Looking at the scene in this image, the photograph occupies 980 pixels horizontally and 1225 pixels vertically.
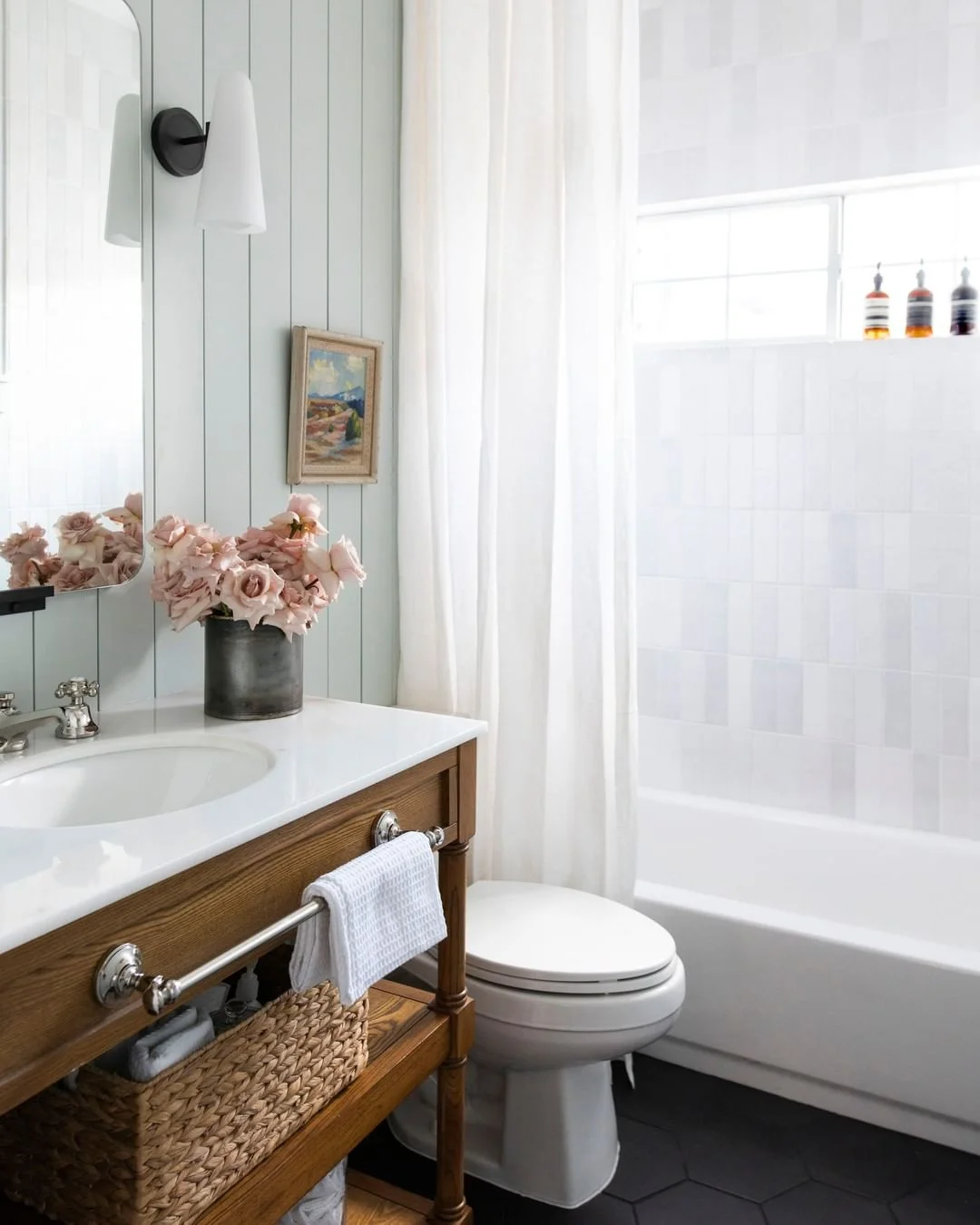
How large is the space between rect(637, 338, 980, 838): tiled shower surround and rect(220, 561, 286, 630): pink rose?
1577 mm

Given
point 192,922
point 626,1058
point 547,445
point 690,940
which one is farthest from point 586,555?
point 192,922

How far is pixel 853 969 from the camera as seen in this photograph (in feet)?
6.55

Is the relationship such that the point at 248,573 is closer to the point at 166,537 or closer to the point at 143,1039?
the point at 166,537

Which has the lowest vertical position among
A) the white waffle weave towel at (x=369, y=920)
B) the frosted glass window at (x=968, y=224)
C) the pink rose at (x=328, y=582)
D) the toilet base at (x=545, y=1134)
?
the toilet base at (x=545, y=1134)

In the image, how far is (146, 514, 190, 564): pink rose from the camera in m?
1.60

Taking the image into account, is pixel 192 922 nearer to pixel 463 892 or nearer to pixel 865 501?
pixel 463 892

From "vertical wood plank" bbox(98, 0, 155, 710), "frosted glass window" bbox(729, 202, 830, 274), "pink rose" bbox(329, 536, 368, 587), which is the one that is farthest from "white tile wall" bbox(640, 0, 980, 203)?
"pink rose" bbox(329, 536, 368, 587)

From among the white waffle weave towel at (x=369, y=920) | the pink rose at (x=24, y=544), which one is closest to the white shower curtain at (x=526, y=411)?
the white waffle weave towel at (x=369, y=920)

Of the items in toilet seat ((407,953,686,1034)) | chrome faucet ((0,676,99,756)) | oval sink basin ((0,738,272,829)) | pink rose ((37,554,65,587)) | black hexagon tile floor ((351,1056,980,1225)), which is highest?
pink rose ((37,554,65,587))

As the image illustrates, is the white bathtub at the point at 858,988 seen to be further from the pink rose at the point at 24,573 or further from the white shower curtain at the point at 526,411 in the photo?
the pink rose at the point at 24,573

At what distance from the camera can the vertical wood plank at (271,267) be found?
189 cm

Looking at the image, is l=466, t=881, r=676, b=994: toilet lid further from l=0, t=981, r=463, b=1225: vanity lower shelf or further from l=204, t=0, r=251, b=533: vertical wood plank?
l=204, t=0, r=251, b=533: vertical wood plank

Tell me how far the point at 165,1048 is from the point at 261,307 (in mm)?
1278

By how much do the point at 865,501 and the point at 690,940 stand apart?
1206 mm
